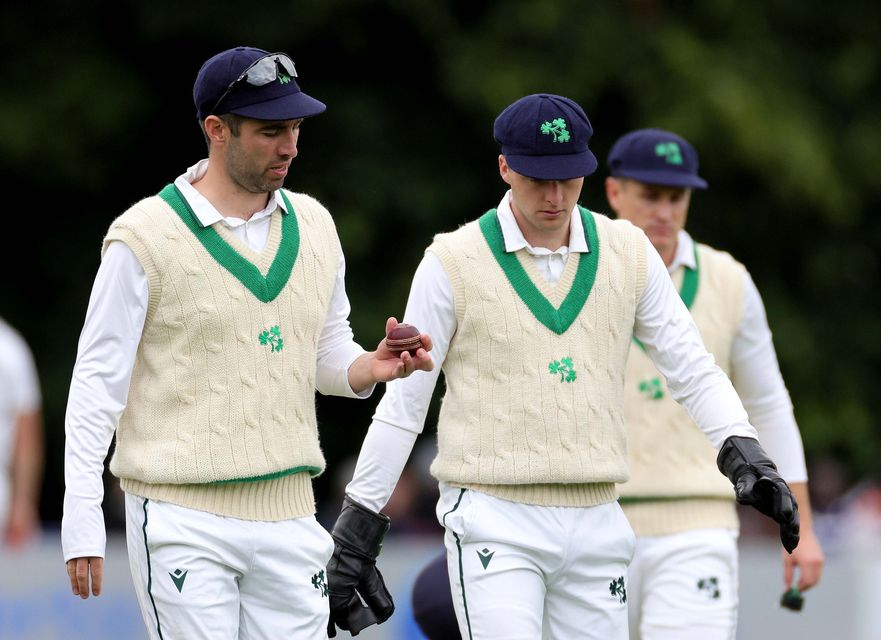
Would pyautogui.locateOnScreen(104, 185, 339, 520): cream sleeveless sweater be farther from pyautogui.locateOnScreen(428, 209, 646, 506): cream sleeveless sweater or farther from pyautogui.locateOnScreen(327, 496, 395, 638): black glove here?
pyautogui.locateOnScreen(428, 209, 646, 506): cream sleeveless sweater

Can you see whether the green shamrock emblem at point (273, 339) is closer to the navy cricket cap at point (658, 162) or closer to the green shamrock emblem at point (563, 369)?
the green shamrock emblem at point (563, 369)

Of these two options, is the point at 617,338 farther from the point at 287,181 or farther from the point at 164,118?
the point at 164,118

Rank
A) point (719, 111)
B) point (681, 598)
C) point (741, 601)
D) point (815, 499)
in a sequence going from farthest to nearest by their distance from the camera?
point (815, 499) < point (719, 111) < point (741, 601) < point (681, 598)

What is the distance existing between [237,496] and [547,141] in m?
1.46

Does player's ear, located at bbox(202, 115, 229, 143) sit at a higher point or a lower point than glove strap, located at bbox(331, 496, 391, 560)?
higher

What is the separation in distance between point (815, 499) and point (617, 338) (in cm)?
920

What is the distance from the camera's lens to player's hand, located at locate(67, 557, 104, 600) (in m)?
5.10

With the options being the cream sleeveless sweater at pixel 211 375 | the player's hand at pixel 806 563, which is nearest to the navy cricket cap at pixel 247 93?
the cream sleeveless sweater at pixel 211 375

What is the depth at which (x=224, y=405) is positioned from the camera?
532 cm

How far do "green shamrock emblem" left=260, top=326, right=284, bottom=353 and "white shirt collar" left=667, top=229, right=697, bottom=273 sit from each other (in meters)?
2.04

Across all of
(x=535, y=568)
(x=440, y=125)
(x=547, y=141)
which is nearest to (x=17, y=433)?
(x=535, y=568)

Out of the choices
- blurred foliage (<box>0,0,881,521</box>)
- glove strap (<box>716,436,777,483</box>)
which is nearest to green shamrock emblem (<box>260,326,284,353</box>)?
glove strap (<box>716,436,777,483</box>)

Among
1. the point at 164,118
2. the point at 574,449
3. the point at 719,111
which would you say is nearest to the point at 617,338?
the point at 574,449

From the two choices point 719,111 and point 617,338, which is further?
point 719,111
